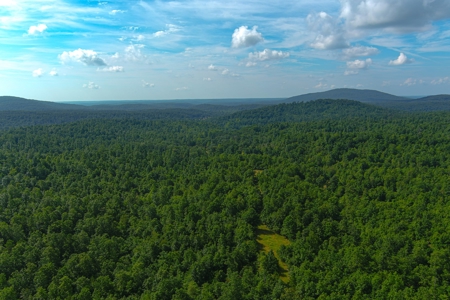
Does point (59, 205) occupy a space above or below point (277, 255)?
above

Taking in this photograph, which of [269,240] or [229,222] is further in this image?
[269,240]

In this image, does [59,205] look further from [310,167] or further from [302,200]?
[310,167]

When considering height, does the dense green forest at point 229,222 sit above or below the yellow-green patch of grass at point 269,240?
above

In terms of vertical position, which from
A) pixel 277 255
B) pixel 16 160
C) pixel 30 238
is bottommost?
pixel 277 255

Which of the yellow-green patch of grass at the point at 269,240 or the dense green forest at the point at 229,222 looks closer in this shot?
the dense green forest at the point at 229,222

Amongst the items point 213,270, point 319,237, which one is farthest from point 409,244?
point 213,270

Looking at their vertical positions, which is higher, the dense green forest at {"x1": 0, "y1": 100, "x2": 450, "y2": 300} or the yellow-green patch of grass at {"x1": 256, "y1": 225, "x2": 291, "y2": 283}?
the dense green forest at {"x1": 0, "y1": 100, "x2": 450, "y2": 300}

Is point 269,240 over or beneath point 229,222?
beneath

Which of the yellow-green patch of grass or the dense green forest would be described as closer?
the dense green forest
